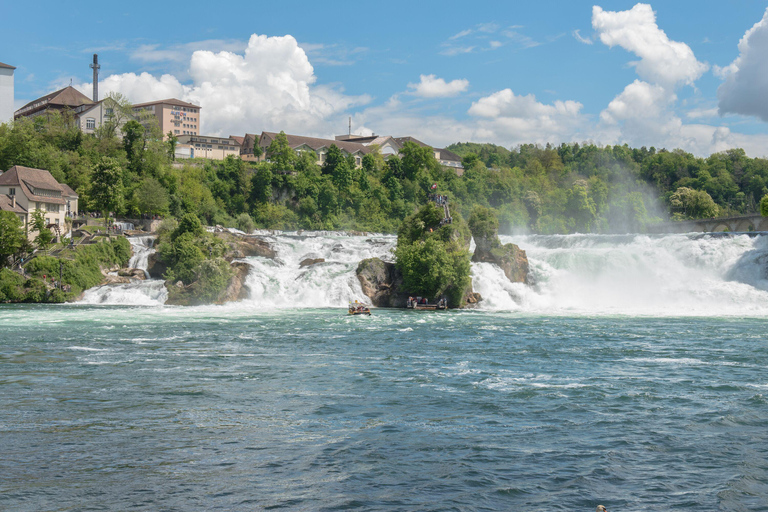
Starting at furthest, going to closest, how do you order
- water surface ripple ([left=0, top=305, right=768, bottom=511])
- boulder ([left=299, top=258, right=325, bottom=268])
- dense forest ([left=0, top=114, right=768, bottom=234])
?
dense forest ([left=0, top=114, right=768, bottom=234]), boulder ([left=299, top=258, right=325, bottom=268]), water surface ripple ([left=0, top=305, right=768, bottom=511])

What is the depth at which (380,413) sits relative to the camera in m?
20.3

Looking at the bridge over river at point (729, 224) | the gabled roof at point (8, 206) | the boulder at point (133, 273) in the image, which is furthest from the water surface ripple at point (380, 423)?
the bridge over river at point (729, 224)

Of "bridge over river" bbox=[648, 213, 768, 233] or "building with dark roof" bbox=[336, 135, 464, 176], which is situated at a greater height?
"building with dark roof" bbox=[336, 135, 464, 176]

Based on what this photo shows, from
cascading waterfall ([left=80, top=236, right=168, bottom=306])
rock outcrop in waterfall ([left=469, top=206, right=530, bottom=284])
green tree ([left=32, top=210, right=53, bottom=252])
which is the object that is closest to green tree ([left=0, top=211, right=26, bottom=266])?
green tree ([left=32, top=210, right=53, bottom=252])

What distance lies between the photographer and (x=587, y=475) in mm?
14820

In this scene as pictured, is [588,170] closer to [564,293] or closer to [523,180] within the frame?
[523,180]

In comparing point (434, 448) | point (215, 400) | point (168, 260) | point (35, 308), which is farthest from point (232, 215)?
point (434, 448)

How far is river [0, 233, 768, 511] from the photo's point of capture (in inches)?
547

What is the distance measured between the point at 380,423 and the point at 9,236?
50361mm

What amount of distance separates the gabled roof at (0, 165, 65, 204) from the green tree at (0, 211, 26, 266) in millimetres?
6749

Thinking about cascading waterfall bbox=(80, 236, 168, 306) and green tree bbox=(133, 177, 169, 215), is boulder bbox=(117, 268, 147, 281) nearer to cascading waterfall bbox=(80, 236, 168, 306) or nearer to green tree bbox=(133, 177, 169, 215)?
cascading waterfall bbox=(80, 236, 168, 306)

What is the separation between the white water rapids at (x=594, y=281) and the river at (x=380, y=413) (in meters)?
10.8

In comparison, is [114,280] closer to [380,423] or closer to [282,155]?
[380,423]

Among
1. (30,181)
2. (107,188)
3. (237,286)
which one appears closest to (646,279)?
(237,286)
